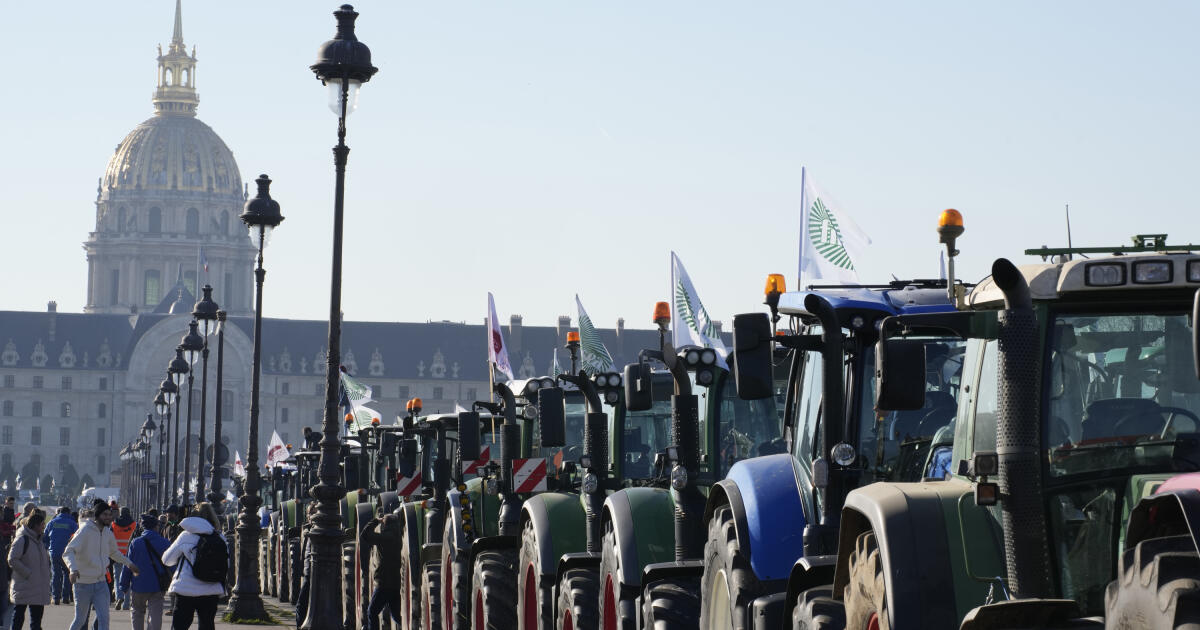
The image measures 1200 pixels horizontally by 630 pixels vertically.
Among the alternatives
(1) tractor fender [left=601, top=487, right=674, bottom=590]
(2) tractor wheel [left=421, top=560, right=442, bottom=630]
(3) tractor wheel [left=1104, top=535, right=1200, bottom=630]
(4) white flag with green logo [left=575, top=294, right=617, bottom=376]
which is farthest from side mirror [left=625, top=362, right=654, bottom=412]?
(4) white flag with green logo [left=575, top=294, right=617, bottom=376]

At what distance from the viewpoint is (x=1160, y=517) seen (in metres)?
4.86

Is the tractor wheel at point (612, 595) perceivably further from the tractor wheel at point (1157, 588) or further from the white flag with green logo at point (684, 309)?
the white flag with green logo at point (684, 309)

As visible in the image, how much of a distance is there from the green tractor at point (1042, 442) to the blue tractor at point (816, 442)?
107cm

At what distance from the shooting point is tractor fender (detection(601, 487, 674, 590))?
10.2 metres

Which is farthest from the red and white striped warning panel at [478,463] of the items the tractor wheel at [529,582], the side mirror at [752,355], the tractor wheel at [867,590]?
the tractor wheel at [867,590]

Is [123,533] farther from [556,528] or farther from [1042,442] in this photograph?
[1042,442]

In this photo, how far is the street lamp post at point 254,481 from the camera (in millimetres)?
24078

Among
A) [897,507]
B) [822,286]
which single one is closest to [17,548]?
[822,286]

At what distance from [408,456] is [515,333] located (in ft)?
523

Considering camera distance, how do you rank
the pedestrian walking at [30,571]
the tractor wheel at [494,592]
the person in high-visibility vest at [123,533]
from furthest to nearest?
the person in high-visibility vest at [123,533], the pedestrian walking at [30,571], the tractor wheel at [494,592]

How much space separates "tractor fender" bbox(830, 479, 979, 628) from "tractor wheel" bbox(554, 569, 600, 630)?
4715 millimetres

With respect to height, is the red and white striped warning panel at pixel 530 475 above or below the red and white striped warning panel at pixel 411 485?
above

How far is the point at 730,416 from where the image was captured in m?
10.5

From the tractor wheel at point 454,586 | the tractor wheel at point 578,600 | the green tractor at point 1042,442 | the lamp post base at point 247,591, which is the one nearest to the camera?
the green tractor at point 1042,442
